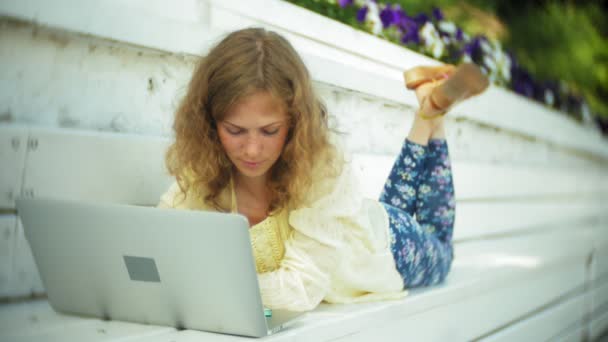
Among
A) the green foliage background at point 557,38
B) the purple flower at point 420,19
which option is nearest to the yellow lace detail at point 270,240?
the purple flower at point 420,19

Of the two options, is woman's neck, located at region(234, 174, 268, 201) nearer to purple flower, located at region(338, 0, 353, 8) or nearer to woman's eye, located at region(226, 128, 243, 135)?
woman's eye, located at region(226, 128, 243, 135)

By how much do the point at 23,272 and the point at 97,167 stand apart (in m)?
0.29

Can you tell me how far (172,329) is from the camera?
3.59 feet

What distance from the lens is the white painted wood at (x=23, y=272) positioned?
4.21 ft

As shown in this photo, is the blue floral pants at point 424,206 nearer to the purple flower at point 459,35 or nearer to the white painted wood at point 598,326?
the purple flower at point 459,35

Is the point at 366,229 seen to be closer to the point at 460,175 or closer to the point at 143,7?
the point at 143,7

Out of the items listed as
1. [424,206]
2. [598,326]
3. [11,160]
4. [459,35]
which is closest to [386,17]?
[459,35]

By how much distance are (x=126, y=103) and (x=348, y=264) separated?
716mm

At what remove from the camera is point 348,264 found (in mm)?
1512

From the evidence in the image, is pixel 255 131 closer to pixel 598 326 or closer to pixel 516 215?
pixel 516 215

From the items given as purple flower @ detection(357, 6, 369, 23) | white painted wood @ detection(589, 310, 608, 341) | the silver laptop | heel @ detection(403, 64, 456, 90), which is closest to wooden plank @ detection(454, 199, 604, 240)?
white painted wood @ detection(589, 310, 608, 341)

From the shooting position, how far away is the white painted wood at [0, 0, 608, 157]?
1.35 meters

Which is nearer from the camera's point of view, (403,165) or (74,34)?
(74,34)

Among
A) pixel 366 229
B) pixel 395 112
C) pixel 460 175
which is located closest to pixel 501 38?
pixel 460 175
